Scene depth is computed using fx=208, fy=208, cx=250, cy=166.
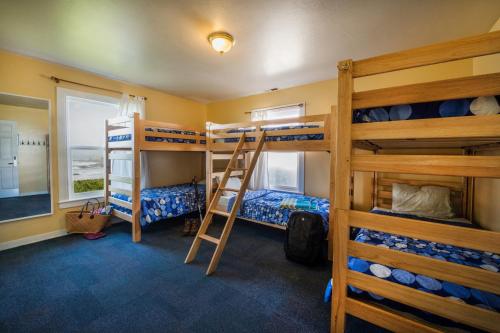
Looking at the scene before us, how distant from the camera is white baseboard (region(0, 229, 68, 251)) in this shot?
8.77 ft

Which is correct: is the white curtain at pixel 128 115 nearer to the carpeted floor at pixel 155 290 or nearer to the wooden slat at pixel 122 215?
the wooden slat at pixel 122 215

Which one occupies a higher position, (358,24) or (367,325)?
(358,24)

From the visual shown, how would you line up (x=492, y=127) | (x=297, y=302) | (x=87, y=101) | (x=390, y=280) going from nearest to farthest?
(x=492, y=127) → (x=390, y=280) → (x=297, y=302) → (x=87, y=101)

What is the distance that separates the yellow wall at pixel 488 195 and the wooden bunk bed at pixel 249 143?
1.64 meters

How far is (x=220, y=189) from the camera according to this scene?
2.61 meters

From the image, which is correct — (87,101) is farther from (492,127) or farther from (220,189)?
(492,127)

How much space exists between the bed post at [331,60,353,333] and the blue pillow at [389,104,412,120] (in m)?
0.23

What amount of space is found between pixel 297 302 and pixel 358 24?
8.80 ft

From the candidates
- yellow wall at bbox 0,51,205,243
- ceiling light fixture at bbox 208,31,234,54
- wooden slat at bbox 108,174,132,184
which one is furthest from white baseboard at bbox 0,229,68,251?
ceiling light fixture at bbox 208,31,234,54

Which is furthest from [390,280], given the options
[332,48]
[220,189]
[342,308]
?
[332,48]

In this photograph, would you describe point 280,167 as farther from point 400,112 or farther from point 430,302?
point 430,302

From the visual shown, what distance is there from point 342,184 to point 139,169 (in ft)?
8.95

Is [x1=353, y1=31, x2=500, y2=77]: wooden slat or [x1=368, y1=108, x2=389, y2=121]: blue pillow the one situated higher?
[x1=353, y1=31, x2=500, y2=77]: wooden slat

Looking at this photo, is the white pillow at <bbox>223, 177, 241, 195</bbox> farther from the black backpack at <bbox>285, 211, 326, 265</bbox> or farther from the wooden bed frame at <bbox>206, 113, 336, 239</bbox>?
the black backpack at <bbox>285, 211, 326, 265</bbox>
